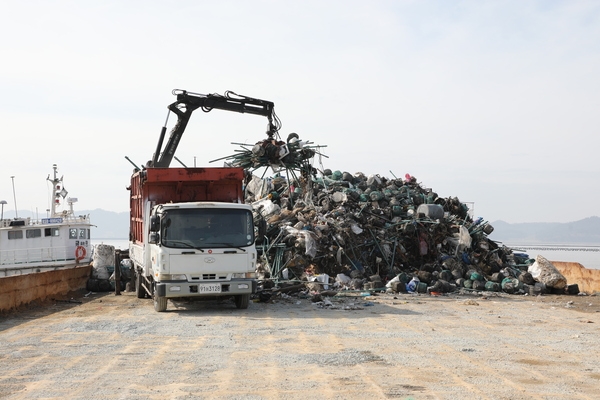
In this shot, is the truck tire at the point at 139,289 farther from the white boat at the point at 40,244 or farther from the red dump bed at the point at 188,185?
the white boat at the point at 40,244

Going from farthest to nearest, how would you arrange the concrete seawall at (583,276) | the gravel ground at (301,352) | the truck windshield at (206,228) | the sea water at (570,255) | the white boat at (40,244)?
the sea water at (570,255) < the white boat at (40,244) < the concrete seawall at (583,276) < the truck windshield at (206,228) < the gravel ground at (301,352)

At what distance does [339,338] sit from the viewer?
1016 centimetres

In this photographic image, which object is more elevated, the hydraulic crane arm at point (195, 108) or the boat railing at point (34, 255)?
the hydraulic crane arm at point (195, 108)

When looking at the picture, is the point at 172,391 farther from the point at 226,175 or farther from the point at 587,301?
the point at 587,301

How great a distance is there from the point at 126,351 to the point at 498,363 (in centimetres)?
498

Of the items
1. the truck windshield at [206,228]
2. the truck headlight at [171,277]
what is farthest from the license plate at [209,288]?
the truck windshield at [206,228]

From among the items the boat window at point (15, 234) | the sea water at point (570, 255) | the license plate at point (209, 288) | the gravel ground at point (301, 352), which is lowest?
the sea water at point (570, 255)

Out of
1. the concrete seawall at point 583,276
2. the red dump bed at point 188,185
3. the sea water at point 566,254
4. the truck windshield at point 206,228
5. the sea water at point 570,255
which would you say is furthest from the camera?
the sea water at point 570,255

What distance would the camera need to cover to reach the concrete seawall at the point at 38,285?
14008mm

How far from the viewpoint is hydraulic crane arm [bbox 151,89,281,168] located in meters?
18.0

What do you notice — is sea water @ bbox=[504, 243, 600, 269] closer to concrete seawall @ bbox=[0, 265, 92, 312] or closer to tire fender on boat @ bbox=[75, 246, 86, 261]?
concrete seawall @ bbox=[0, 265, 92, 312]

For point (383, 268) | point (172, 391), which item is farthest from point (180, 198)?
point (172, 391)

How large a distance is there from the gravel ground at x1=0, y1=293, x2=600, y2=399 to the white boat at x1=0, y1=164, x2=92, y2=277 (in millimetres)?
12266

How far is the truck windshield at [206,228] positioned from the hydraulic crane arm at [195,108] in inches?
194
